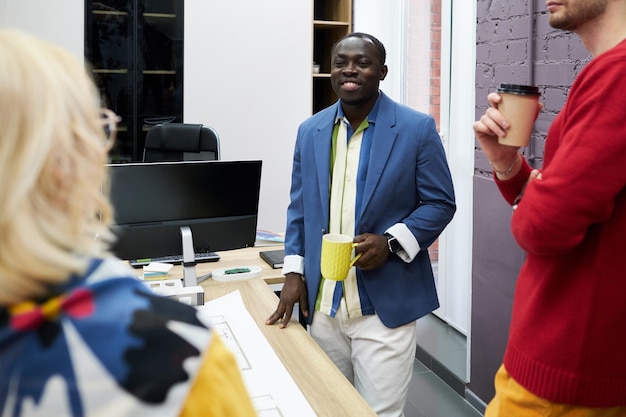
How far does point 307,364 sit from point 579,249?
677 millimetres

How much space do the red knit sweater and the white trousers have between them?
662 millimetres

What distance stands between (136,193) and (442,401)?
1800 mm

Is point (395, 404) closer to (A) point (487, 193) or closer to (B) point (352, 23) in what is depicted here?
(A) point (487, 193)

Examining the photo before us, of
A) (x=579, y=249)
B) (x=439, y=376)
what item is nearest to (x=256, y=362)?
(x=579, y=249)

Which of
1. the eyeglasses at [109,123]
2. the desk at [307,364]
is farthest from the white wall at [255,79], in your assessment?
the eyeglasses at [109,123]

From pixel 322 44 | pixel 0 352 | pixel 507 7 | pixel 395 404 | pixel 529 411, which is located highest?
pixel 322 44

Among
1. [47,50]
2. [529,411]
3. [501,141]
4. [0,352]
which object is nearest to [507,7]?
[501,141]

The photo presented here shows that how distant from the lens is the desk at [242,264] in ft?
7.14

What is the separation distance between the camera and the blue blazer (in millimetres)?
1828

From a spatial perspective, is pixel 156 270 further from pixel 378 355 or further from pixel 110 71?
pixel 110 71

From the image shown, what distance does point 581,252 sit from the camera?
1.12 meters

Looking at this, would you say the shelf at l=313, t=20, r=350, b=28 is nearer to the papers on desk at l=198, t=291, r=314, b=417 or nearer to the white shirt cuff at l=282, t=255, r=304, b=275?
the white shirt cuff at l=282, t=255, r=304, b=275

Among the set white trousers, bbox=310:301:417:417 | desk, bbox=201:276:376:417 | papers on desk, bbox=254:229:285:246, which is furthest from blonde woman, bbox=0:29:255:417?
papers on desk, bbox=254:229:285:246

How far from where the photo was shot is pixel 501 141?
1249 mm
